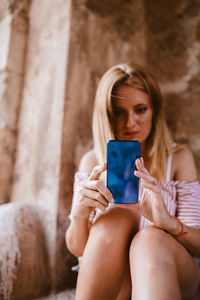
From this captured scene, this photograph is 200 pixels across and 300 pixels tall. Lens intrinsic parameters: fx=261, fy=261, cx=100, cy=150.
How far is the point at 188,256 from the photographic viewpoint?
2.11 ft

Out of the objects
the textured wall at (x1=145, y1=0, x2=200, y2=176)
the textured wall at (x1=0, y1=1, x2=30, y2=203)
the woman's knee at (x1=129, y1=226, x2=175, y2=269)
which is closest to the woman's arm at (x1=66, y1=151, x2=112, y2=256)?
the woman's knee at (x1=129, y1=226, x2=175, y2=269)

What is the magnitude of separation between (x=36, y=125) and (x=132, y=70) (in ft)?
1.41

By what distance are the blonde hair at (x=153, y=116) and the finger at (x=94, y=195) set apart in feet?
0.69

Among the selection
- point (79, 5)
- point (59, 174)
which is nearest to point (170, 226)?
point (59, 174)

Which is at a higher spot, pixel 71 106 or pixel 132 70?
pixel 132 70

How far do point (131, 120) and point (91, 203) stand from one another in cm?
32

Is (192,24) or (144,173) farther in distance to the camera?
(192,24)

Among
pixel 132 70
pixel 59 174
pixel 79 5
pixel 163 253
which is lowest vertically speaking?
pixel 163 253

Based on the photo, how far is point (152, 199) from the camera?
624 mm

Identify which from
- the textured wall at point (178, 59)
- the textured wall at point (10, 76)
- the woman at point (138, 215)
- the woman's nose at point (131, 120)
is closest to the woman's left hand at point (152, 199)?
the woman at point (138, 215)

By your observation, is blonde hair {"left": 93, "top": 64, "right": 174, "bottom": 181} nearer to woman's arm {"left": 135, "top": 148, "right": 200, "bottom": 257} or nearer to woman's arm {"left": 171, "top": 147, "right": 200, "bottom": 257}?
woman's arm {"left": 171, "top": 147, "right": 200, "bottom": 257}

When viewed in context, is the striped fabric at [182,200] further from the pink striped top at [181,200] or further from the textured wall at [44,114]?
the textured wall at [44,114]

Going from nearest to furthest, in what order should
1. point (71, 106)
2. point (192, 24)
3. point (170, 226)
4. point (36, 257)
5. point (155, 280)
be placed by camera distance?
point (155, 280) < point (170, 226) < point (36, 257) < point (71, 106) < point (192, 24)

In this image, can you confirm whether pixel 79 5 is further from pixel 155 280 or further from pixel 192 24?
pixel 155 280
